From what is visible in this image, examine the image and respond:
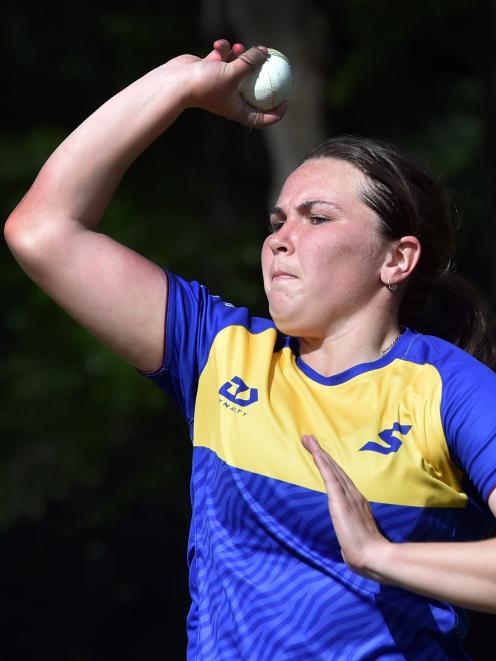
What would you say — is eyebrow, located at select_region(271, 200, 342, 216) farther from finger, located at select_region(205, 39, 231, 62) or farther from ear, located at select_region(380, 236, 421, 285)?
finger, located at select_region(205, 39, 231, 62)

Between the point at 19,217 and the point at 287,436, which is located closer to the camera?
the point at 287,436

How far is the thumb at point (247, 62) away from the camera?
8.25 feet

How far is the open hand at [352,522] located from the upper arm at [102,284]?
529 mm

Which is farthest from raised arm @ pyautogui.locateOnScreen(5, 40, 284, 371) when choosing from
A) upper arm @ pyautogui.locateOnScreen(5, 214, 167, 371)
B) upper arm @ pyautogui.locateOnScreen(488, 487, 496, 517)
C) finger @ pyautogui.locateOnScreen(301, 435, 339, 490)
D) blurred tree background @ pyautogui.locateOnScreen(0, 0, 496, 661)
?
blurred tree background @ pyautogui.locateOnScreen(0, 0, 496, 661)

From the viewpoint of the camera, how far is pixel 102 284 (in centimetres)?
235

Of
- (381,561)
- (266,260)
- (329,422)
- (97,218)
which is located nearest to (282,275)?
(266,260)

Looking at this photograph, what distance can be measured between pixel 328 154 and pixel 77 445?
17.4ft

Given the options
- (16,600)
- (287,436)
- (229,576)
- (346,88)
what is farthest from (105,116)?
(346,88)

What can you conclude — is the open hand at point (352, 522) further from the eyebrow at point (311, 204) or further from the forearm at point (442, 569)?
the eyebrow at point (311, 204)

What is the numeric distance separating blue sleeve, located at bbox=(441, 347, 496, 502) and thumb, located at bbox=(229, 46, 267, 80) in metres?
0.84

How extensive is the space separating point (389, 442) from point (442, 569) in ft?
1.02

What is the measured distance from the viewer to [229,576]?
7.40 ft

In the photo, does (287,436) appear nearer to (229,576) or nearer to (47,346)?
(229,576)

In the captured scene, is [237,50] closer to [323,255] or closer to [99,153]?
[99,153]
